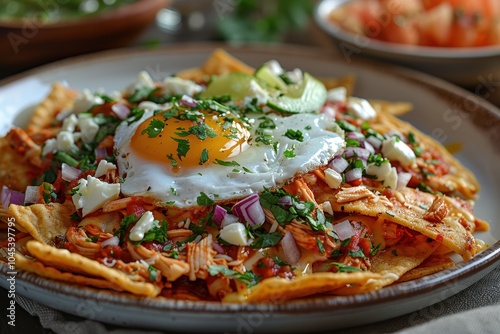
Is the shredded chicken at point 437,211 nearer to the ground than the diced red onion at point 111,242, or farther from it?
farther from it

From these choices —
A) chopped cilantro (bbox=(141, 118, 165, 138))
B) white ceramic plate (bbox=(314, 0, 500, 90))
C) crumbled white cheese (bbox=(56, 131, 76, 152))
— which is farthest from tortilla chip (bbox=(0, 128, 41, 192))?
white ceramic plate (bbox=(314, 0, 500, 90))

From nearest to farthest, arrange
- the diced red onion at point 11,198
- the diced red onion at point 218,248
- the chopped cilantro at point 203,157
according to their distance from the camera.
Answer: the diced red onion at point 218,248 < the chopped cilantro at point 203,157 < the diced red onion at point 11,198

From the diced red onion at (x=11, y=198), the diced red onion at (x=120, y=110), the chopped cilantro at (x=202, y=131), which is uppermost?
the chopped cilantro at (x=202, y=131)

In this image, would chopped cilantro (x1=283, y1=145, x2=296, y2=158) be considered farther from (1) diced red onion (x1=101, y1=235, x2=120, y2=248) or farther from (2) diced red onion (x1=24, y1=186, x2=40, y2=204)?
(2) diced red onion (x1=24, y1=186, x2=40, y2=204)

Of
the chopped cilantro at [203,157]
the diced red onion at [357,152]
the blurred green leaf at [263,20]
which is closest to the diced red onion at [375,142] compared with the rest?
the diced red onion at [357,152]

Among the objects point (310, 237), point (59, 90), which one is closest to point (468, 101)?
point (310, 237)

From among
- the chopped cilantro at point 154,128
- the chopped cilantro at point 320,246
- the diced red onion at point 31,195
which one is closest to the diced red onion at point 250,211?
the chopped cilantro at point 320,246

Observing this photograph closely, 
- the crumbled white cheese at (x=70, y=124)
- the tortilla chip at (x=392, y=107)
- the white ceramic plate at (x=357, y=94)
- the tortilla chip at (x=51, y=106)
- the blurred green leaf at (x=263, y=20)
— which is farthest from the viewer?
the blurred green leaf at (x=263, y=20)

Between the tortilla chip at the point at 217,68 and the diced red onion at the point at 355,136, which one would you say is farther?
the tortilla chip at the point at 217,68

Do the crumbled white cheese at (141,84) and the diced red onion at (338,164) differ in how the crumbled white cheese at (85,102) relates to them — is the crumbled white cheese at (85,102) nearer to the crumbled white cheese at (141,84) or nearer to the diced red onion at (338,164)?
the crumbled white cheese at (141,84)
